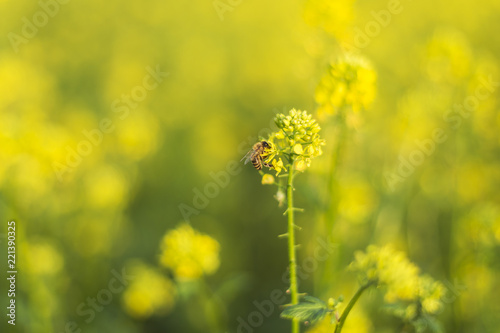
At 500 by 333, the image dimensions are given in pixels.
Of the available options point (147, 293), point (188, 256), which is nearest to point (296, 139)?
point (188, 256)

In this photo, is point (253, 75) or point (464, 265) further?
point (253, 75)

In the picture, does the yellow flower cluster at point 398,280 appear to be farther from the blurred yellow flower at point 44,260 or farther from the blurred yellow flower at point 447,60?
the blurred yellow flower at point 44,260

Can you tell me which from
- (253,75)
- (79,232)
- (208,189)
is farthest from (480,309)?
(253,75)

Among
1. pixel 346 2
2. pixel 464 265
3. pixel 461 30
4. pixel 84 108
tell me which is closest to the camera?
pixel 346 2

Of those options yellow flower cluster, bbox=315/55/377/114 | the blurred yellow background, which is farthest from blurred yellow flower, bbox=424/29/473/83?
yellow flower cluster, bbox=315/55/377/114

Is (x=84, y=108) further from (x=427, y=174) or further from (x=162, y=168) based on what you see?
(x=427, y=174)

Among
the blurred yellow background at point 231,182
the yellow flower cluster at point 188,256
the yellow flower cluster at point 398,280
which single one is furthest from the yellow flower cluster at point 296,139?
the yellow flower cluster at point 188,256

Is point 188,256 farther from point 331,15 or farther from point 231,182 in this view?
point 231,182
